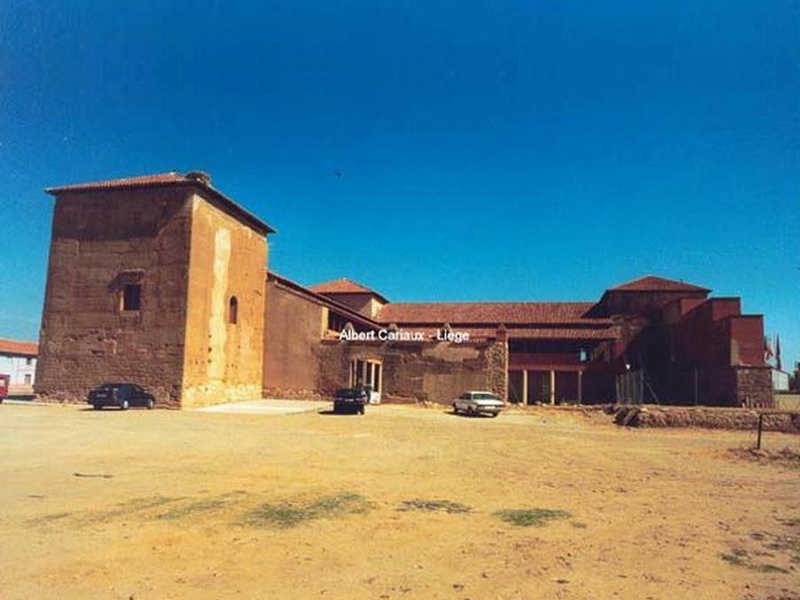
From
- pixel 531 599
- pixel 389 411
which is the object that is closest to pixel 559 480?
pixel 531 599

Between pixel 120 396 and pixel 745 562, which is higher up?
pixel 120 396

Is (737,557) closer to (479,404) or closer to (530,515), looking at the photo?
(530,515)

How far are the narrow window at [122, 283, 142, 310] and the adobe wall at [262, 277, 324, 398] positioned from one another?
8.52m

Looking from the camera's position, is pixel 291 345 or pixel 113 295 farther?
pixel 291 345

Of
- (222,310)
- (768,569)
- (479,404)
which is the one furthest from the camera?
(222,310)

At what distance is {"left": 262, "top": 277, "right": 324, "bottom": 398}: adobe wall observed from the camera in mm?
36406

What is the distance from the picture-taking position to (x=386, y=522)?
7.95m

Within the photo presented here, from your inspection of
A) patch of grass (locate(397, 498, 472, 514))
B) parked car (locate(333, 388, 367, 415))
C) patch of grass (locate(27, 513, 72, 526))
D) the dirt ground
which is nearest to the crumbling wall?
the dirt ground

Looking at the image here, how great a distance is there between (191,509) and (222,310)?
25786mm

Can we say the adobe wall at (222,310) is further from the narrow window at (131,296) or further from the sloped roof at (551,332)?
the sloped roof at (551,332)

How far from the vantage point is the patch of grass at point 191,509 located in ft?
26.4

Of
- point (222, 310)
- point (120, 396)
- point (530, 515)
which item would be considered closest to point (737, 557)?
point (530, 515)

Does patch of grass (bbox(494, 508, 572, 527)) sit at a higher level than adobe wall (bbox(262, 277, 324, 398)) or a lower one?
lower

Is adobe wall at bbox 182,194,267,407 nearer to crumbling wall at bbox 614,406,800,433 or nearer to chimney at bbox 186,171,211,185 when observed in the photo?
chimney at bbox 186,171,211,185
